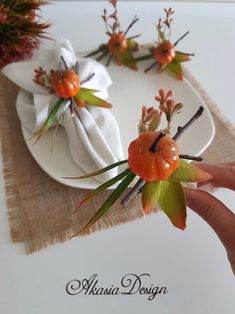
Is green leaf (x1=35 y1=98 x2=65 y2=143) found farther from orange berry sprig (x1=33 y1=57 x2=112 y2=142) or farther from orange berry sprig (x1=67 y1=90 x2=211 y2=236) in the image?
orange berry sprig (x1=67 y1=90 x2=211 y2=236)

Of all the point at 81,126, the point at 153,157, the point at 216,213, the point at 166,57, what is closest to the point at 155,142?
the point at 153,157

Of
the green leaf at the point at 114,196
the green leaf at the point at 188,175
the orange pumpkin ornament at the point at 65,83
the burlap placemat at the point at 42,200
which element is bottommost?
the burlap placemat at the point at 42,200

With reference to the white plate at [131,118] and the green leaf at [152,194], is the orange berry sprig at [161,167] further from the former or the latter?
the white plate at [131,118]

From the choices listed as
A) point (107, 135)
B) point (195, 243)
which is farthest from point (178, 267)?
point (107, 135)

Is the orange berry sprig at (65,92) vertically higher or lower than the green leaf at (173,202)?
lower

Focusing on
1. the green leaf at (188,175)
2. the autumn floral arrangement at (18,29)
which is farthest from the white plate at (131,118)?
the green leaf at (188,175)

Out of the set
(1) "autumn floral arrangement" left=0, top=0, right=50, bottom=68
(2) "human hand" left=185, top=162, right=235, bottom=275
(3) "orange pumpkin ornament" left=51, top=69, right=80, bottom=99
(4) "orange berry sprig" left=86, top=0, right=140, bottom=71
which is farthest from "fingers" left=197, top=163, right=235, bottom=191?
(1) "autumn floral arrangement" left=0, top=0, right=50, bottom=68
